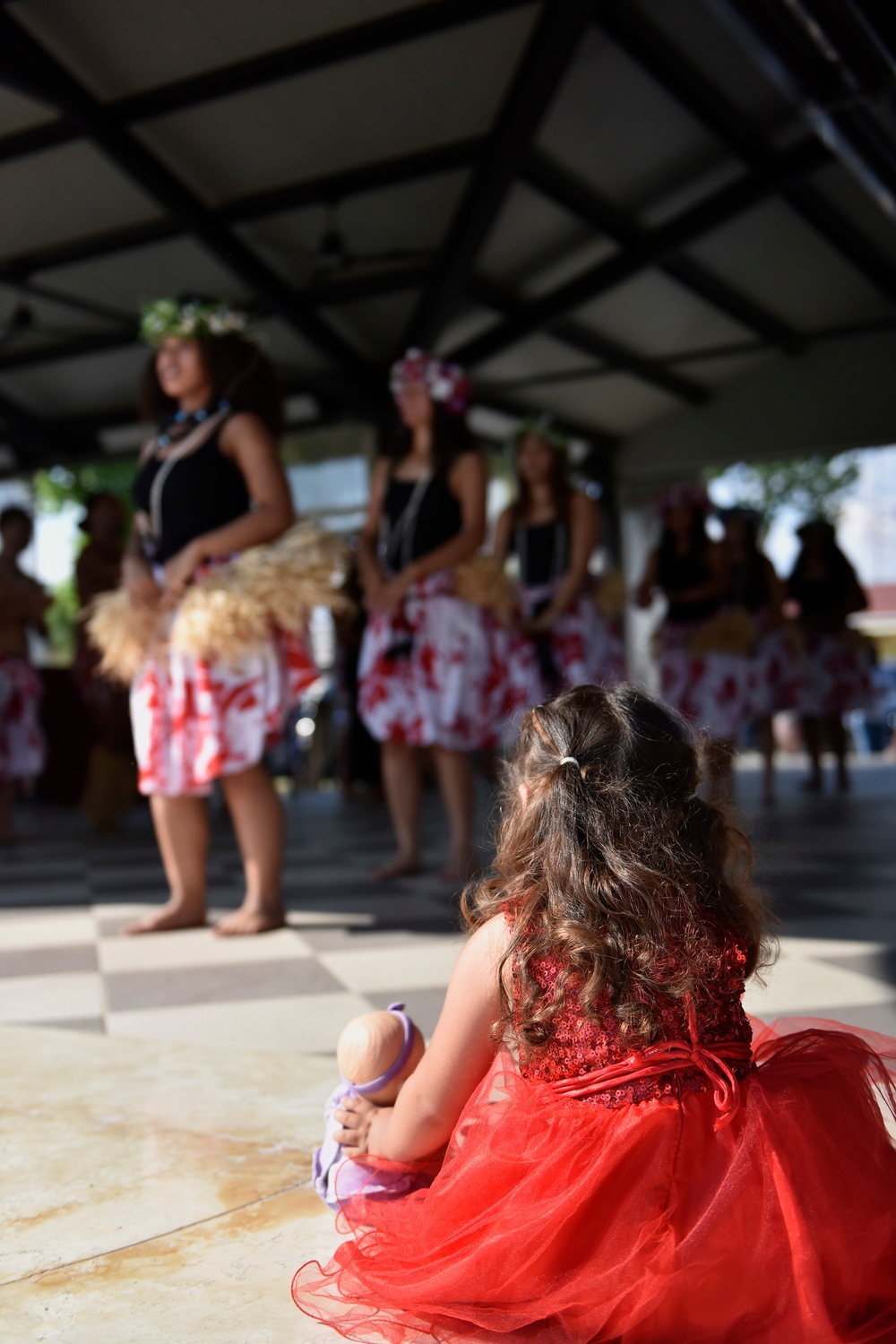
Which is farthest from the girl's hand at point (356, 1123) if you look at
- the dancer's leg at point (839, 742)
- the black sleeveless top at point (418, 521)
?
the dancer's leg at point (839, 742)

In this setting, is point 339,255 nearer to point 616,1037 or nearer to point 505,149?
point 505,149

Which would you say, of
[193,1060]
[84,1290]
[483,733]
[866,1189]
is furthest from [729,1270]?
[483,733]

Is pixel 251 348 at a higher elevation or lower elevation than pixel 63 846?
higher

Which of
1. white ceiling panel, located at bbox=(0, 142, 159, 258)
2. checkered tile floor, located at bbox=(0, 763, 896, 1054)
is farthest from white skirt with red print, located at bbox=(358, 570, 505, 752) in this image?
white ceiling panel, located at bbox=(0, 142, 159, 258)

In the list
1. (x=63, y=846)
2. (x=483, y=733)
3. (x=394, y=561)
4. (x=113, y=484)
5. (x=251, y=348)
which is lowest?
(x=63, y=846)

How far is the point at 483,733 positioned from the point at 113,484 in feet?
65.6

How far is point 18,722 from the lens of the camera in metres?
5.89

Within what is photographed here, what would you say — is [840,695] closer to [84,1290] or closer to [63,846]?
[63,846]

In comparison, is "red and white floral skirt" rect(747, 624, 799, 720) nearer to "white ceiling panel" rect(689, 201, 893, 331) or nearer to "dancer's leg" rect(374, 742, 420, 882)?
"dancer's leg" rect(374, 742, 420, 882)

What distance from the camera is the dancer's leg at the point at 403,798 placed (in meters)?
4.21

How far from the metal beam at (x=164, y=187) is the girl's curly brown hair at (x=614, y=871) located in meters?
5.27

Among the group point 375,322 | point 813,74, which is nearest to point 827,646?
point 375,322

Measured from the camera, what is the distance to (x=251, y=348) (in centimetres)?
345

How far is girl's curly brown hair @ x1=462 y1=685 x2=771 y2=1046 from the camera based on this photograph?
1.19 meters
